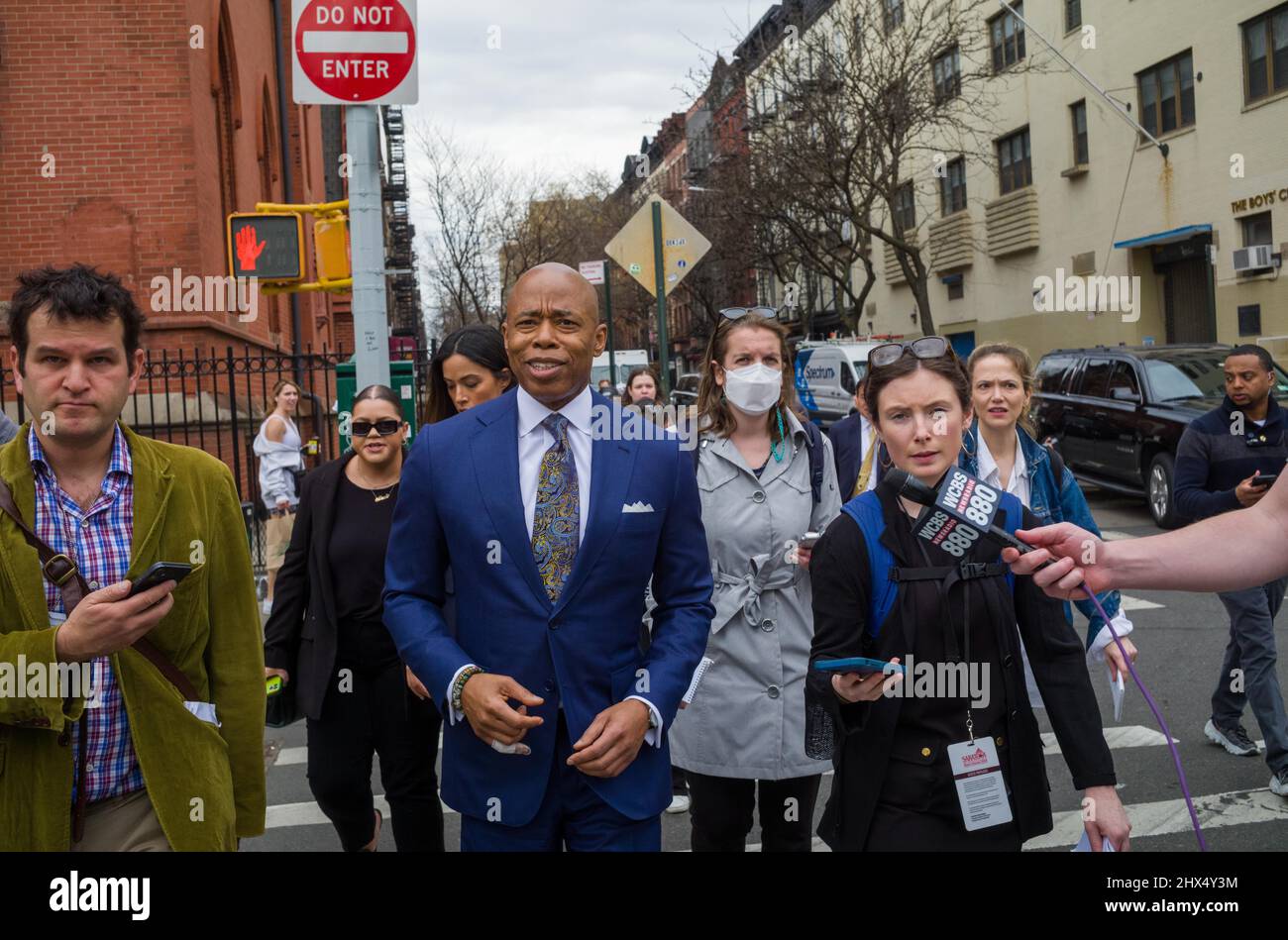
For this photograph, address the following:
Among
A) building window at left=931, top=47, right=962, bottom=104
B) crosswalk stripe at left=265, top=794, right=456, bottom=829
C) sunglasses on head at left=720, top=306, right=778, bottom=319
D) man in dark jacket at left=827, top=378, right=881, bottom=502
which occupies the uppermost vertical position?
building window at left=931, top=47, right=962, bottom=104

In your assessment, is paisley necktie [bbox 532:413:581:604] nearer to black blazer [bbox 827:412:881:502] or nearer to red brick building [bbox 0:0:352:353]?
black blazer [bbox 827:412:881:502]

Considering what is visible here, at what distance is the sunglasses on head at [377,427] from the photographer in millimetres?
4977

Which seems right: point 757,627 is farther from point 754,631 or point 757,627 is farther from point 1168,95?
point 1168,95

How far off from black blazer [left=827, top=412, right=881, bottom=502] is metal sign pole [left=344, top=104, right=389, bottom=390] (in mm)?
2689

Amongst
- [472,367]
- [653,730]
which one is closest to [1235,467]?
[472,367]

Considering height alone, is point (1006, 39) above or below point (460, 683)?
above

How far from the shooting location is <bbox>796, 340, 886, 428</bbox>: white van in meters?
25.3

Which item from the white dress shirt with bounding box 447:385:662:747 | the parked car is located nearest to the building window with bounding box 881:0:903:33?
the parked car

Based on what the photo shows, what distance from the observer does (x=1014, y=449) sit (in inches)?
204

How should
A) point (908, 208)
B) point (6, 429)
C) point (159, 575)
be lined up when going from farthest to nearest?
1. point (908, 208)
2. point (6, 429)
3. point (159, 575)

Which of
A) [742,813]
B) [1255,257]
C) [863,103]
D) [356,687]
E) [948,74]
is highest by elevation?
[948,74]

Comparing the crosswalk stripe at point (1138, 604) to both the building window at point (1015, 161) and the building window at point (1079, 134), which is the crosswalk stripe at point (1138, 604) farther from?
the building window at point (1015, 161)

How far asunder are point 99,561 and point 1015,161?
34363 millimetres

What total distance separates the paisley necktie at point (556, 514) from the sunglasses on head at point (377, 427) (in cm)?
193
